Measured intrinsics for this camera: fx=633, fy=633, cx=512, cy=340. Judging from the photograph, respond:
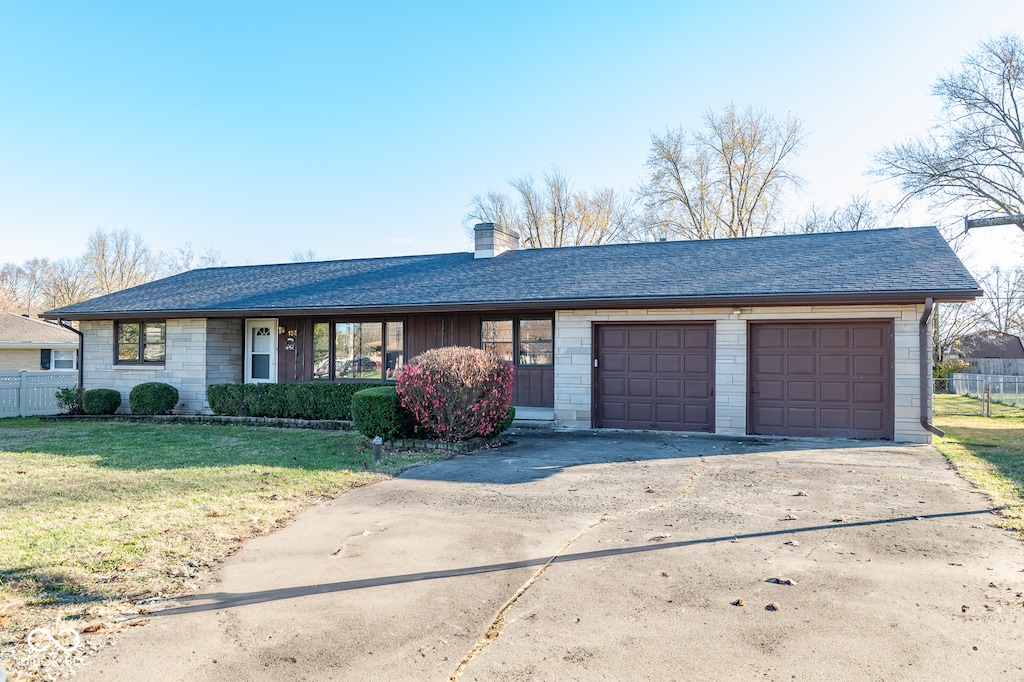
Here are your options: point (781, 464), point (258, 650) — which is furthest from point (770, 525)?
point (258, 650)

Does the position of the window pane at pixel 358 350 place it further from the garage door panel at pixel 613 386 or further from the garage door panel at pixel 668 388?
the garage door panel at pixel 668 388

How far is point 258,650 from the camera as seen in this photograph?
3229 millimetres

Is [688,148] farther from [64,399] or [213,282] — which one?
[64,399]

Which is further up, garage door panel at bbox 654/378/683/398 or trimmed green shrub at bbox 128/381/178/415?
garage door panel at bbox 654/378/683/398

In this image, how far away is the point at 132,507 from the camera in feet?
19.9

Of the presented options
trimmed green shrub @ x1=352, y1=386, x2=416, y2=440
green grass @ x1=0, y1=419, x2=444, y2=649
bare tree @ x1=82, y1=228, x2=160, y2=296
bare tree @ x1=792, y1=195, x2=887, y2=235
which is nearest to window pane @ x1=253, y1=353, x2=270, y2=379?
green grass @ x1=0, y1=419, x2=444, y2=649

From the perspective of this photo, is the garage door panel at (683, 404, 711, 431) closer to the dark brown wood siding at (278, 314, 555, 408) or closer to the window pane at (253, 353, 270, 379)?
the dark brown wood siding at (278, 314, 555, 408)

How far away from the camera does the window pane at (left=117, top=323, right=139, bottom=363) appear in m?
16.5

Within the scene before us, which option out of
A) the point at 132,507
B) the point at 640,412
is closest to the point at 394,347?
the point at 640,412

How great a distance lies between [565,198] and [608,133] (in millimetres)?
11409

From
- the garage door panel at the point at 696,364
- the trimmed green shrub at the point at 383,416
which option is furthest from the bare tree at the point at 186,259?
the garage door panel at the point at 696,364

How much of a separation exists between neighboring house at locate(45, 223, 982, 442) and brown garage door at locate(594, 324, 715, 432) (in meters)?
0.03

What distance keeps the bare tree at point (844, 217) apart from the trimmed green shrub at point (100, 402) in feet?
93.9

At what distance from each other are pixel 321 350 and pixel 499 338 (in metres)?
4.69
